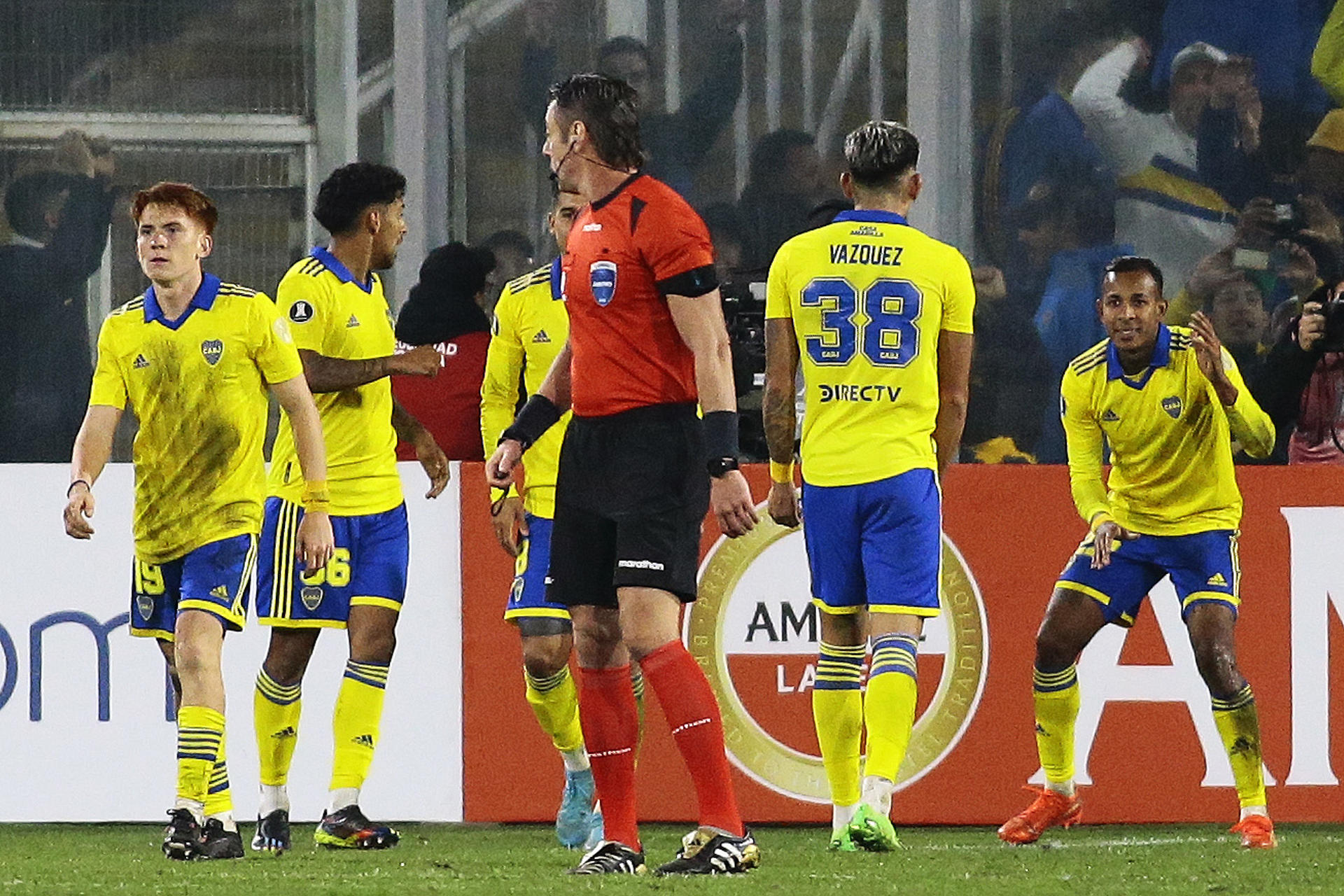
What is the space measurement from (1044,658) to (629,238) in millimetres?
2719

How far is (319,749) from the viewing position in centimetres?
862

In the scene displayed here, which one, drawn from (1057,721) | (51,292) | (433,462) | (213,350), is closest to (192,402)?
(213,350)

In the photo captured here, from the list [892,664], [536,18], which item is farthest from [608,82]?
[536,18]

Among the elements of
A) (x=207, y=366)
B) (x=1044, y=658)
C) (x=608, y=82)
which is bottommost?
(x=1044, y=658)

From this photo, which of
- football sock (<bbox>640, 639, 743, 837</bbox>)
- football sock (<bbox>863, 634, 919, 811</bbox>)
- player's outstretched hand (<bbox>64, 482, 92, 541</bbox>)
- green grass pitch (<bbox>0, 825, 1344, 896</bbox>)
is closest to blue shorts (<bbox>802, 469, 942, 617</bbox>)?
football sock (<bbox>863, 634, 919, 811</bbox>)

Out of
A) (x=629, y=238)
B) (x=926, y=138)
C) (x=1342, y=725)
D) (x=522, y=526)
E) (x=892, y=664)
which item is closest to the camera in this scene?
(x=629, y=238)

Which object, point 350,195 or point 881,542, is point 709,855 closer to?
point 881,542

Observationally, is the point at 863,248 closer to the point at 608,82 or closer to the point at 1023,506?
the point at 608,82

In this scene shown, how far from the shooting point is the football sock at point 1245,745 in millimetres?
7441

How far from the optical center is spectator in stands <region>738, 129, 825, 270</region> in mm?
10250

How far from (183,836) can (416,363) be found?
173 cm

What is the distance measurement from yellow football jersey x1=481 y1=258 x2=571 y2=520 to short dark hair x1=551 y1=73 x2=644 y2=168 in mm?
1954

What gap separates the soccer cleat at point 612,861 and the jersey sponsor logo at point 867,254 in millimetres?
1917

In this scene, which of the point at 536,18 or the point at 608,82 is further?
the point at 536,18
